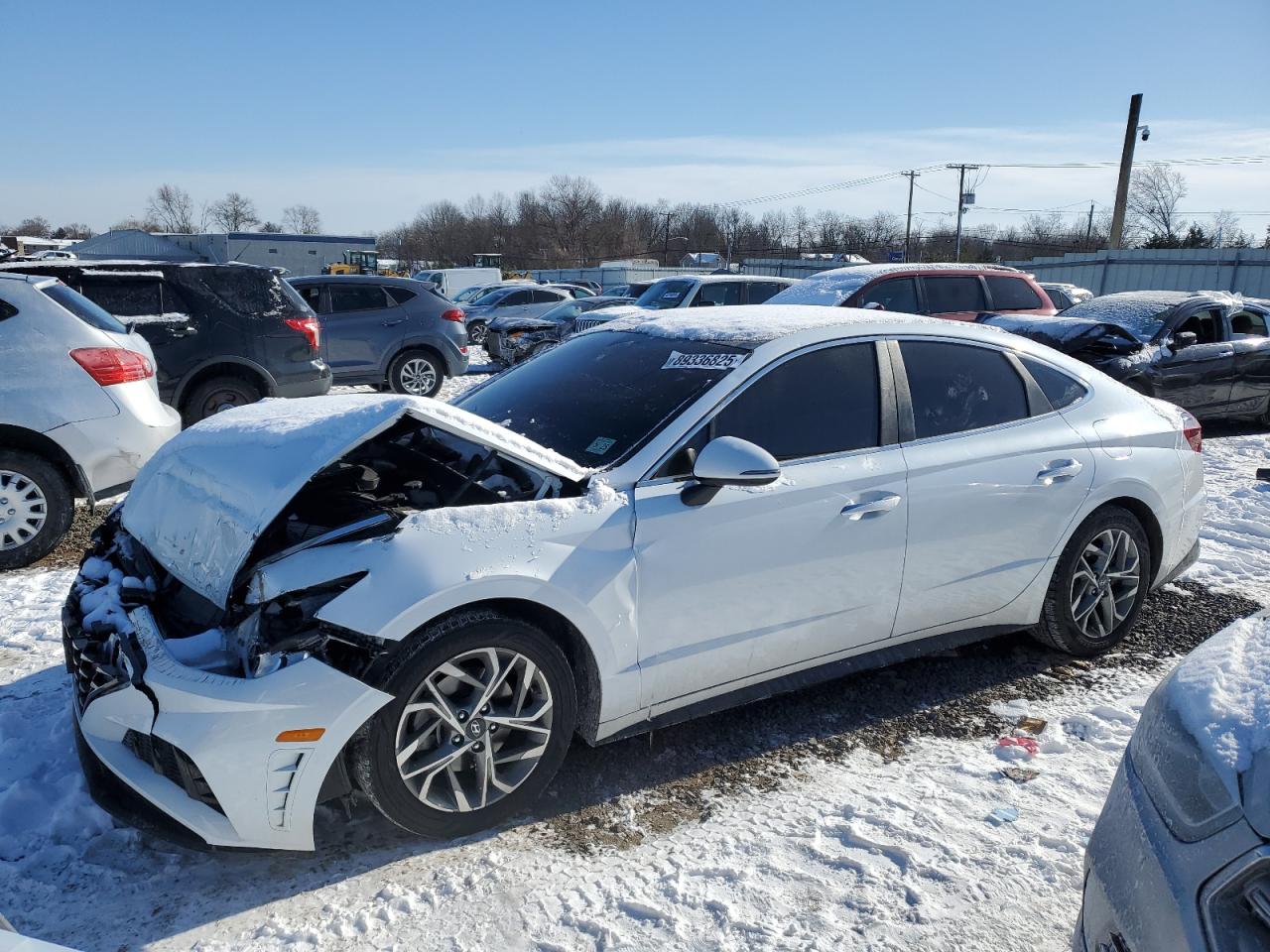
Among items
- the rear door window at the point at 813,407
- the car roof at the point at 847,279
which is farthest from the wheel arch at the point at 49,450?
the car roof at the point at 847,279

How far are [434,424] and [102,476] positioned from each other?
11.4 feet

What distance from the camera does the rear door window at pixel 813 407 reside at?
3.39 metres

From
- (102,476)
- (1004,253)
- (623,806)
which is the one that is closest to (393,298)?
(102,476)

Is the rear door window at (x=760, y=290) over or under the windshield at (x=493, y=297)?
over

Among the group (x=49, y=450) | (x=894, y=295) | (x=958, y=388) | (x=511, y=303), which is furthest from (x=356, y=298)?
(x=511, y=303)

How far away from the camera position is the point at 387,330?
1245 centimetres

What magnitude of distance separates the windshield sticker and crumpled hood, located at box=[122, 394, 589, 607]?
27.7 inches

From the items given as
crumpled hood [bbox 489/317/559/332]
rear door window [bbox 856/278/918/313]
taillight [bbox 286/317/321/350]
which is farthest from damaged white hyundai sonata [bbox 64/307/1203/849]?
crumpled hood [bbox 489/317/559/332]

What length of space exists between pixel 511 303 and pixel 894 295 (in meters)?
15.3

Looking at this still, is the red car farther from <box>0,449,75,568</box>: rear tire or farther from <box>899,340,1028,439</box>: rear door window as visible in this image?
<box>0,449,75,568</box>: rear tire

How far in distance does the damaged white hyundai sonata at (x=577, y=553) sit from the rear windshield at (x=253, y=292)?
5.48 meters

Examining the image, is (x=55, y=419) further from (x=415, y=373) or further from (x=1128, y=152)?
(x=1128, y=152)

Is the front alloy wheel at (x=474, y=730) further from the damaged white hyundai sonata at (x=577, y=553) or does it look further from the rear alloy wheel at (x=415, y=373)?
the rear alloy wheel at (x=415, y=373)

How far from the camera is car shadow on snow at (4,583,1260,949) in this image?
2652mm
